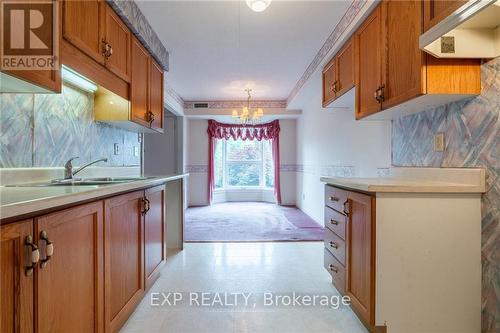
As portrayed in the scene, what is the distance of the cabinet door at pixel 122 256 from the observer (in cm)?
142

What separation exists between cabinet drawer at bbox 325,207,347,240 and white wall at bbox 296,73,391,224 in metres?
0.73

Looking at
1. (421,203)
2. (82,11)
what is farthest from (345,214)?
(82,11)

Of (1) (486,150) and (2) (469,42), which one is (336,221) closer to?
(1) (486,150)

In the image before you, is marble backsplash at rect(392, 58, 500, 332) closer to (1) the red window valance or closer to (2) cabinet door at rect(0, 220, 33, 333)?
(2) cabinet door at rect(0, 220, 33, 333)

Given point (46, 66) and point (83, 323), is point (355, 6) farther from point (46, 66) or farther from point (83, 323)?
point (83, 323)

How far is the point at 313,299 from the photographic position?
204 cm

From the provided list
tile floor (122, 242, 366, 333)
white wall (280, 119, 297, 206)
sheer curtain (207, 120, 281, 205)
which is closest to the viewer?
tile floor (122, 242, 366, 333)

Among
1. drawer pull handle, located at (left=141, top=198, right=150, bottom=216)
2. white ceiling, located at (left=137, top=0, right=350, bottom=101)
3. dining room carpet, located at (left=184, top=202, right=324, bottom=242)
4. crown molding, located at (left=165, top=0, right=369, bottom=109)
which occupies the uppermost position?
white ceiling, located at (left=137, top=0, right=350, bottom=101)

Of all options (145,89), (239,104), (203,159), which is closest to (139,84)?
(145,89)

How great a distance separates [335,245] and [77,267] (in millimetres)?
1660

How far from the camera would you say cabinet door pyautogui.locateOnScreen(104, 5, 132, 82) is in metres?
1.83

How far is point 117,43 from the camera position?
1977mm

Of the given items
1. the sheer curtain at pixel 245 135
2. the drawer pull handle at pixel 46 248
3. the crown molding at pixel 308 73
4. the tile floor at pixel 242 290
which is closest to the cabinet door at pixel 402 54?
the crown molding at pixel 308 73

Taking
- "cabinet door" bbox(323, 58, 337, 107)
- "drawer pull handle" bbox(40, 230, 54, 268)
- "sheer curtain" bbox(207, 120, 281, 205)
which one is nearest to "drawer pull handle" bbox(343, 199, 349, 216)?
"cabinet door" bbox(323, 58, 337, 107)
